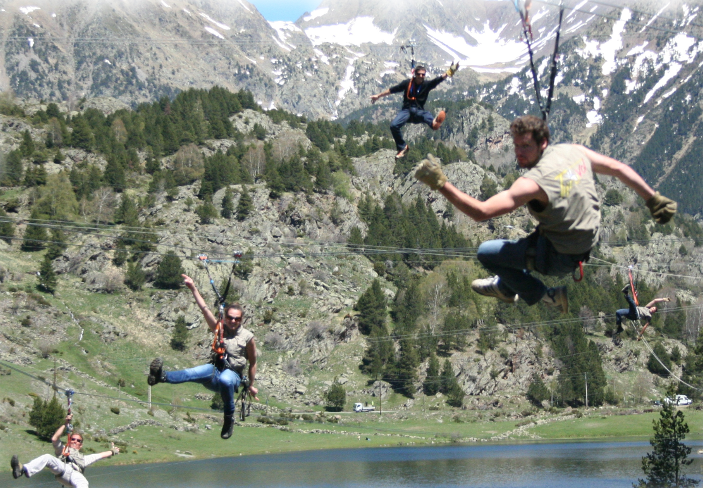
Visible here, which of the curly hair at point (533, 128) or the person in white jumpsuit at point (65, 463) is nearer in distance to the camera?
the curly hair at point (533, 128)

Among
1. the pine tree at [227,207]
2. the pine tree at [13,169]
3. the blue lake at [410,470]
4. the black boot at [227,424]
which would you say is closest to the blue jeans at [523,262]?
the black boot at [227,424]

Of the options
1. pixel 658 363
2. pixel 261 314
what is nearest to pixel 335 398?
pixel 261 314

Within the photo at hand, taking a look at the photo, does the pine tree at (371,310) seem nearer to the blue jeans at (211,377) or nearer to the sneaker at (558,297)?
the blue jeans at (211,377)

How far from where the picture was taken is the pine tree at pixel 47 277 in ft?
370

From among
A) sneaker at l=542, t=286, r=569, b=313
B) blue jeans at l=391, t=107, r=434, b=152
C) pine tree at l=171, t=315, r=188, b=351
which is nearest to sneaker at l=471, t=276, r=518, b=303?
sneaker at l=542, t=286, r=569, b=313

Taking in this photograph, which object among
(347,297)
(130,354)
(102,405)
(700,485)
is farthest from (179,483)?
(347,297)

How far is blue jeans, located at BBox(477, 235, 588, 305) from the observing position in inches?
318

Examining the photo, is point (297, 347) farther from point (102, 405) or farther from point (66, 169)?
point (66, 169)

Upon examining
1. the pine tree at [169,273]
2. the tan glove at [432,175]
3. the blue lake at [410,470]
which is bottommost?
the blue lake at [410,470]

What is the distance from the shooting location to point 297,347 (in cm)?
12412

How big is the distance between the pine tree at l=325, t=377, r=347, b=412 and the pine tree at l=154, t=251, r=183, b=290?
116ft

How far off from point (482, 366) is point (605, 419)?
22.8 m

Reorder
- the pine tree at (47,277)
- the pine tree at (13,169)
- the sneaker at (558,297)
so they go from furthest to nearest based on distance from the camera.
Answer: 1. the pine tree at (13,169)
2. the pine tree at (47,277)
3. the sneaker at (558,297)

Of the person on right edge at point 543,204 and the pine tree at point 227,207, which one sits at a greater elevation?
the pine tree at point 227,207
